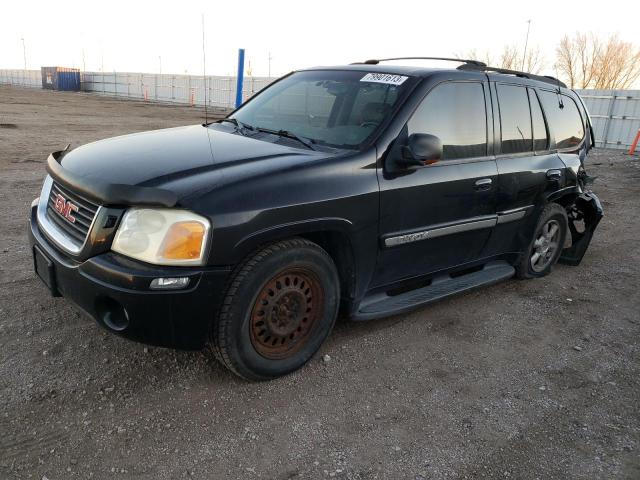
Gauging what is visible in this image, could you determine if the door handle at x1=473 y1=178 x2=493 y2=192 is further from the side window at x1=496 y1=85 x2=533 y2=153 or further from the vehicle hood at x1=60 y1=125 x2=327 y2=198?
the vehicle hood at x1=60 y1=125 x2=327 y2=198

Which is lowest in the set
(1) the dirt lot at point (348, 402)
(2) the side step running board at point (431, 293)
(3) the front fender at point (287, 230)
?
(1) the dirt lot at point (348, 402)

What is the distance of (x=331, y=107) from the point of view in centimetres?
361

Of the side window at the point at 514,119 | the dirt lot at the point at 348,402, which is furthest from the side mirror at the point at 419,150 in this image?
the dirt lot at the point at 348,402

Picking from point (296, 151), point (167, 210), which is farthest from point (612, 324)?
point (167, 210)

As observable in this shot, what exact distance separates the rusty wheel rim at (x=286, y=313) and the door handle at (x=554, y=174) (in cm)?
262

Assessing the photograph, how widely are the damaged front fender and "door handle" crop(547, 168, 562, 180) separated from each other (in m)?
0.71

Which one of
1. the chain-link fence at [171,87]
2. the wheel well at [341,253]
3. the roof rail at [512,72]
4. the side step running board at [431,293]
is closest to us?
the wheel well at [341,253]

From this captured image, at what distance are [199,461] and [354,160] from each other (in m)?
1.80

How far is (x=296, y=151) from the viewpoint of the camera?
313 cm

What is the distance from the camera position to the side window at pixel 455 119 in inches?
137

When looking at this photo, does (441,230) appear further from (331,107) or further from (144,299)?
(144,299)

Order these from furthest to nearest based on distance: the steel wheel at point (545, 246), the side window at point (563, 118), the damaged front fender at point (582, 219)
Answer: the damaged front fender at point (582, 219) → the steel wheel at point (545, 246) → the side window at point (563, 118)

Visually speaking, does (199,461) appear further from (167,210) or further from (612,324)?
(612,324)

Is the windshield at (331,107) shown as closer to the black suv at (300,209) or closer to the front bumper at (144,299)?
the black suv at (300,209)
